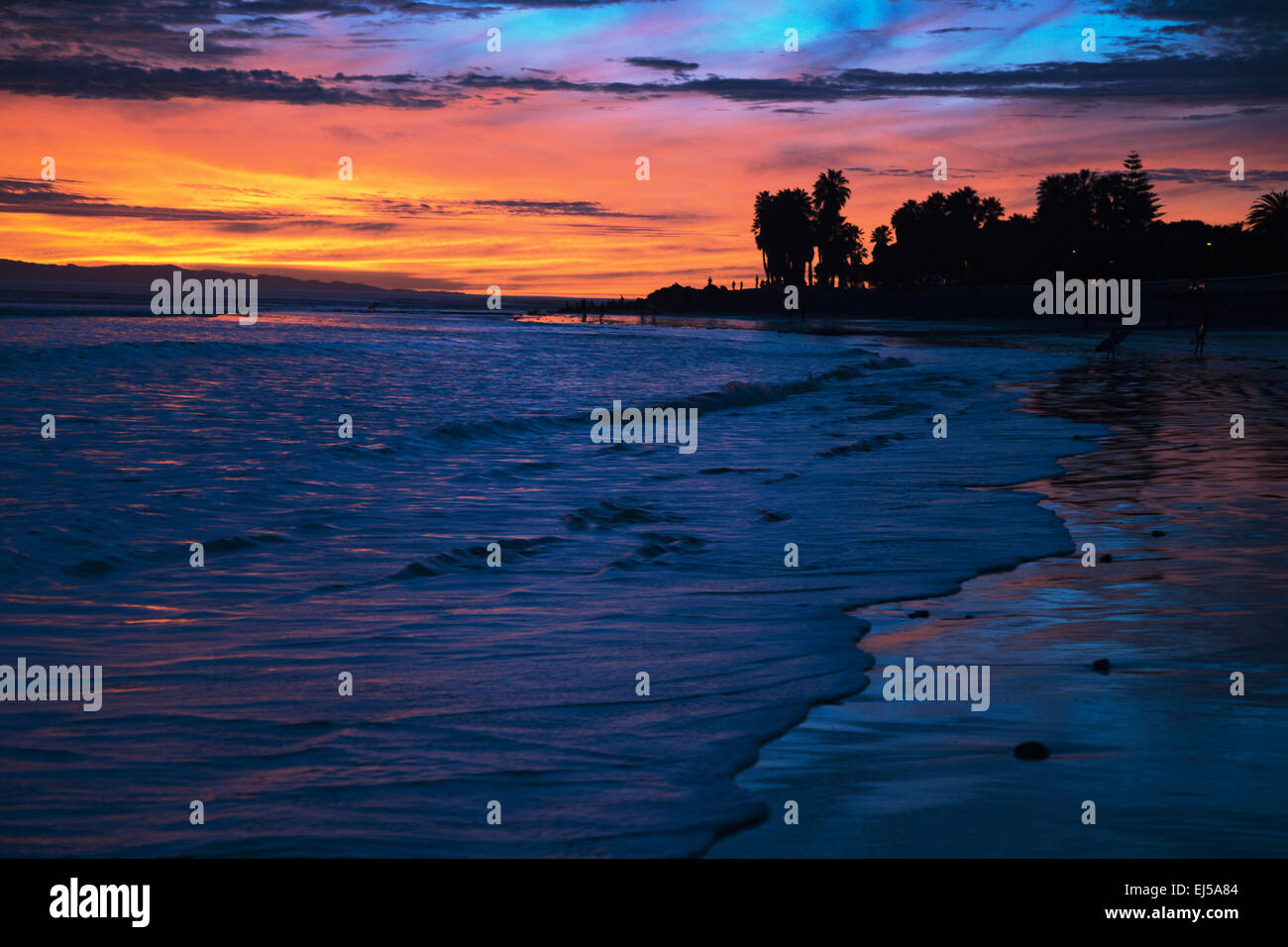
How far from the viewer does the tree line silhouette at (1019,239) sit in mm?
92688

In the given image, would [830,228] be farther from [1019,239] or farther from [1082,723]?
[1082,723]

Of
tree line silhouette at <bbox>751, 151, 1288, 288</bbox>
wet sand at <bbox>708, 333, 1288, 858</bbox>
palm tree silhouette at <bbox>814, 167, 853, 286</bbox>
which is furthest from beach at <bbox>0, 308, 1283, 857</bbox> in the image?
palm tree silhouette at <bbox>814, 167, 853, 286</bbox>

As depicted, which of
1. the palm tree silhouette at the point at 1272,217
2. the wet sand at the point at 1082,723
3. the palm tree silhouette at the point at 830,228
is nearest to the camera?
the wet sand at the point at 1082,723

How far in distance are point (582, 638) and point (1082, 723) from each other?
270 cm

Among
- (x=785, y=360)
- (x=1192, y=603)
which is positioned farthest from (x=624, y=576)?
(x=785, y=360)

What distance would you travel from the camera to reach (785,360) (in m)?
36.9

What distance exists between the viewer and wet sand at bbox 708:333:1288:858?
11.5 ft

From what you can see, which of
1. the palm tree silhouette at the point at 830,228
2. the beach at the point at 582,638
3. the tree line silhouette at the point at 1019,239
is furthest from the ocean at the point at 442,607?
the palm tree silhouette at the point at 830,228

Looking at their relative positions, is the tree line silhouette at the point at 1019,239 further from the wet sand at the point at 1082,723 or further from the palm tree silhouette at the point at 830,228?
the wet sand at the point at 1082,723

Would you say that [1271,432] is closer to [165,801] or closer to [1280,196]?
[165,801]

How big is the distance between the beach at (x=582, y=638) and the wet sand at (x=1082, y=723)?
2 cm

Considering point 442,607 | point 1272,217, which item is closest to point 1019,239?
point 1272,217

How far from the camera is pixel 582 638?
579 cm
